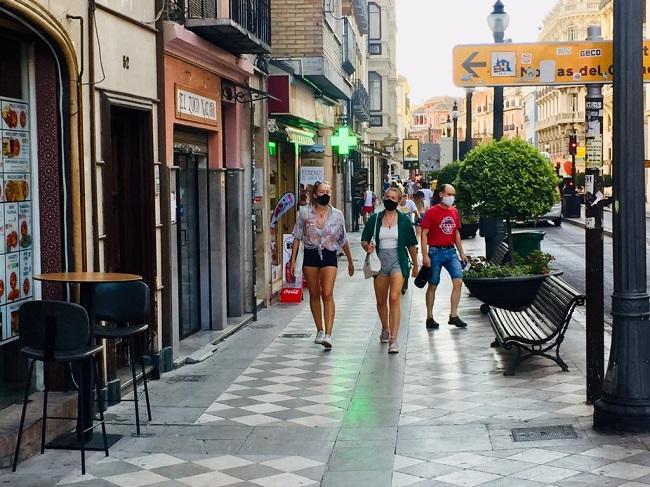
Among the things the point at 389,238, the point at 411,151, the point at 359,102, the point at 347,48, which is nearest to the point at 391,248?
the point at 389,238

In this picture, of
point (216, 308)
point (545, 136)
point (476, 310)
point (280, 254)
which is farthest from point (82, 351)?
point (545, 136)

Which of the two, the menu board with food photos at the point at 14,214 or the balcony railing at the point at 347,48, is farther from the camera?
the balcony railing at the point at 347,48

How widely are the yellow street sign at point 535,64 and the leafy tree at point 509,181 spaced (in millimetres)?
4024

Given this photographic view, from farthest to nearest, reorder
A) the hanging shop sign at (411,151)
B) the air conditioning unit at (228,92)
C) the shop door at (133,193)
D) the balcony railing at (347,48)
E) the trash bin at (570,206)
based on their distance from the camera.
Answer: the hanging shop sign at (411,151)
the trash bin at (570,206)
the balcony railing at (347,48)
the air conditioning unit at (228,92)
the shop door at (133,193)

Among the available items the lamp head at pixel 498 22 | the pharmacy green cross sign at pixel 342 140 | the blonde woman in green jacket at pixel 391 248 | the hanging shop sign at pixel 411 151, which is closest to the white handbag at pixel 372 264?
the blonde woman in green jacket at pixel 391 248

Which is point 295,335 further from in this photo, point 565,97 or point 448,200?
point 565,97

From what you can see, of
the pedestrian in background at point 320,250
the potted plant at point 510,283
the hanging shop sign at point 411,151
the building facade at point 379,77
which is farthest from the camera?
the hanging shop sign at point 411,151

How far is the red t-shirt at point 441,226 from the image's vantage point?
13.4m

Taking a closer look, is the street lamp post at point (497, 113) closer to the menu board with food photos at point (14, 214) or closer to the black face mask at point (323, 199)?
the black face mask at point (323, 199)

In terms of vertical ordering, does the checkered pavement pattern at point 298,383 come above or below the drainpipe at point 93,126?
below

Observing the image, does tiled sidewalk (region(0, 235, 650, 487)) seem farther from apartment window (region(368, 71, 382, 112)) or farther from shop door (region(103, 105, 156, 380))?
apartment window (region(368, 71, 382, 112))

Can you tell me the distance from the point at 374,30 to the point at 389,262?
38.7 meters

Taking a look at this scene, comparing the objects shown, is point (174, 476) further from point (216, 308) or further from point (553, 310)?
point (216, 308)

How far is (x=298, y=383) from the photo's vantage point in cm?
977
